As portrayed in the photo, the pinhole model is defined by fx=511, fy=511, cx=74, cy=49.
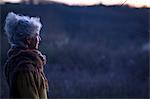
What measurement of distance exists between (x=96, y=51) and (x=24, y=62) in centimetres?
454

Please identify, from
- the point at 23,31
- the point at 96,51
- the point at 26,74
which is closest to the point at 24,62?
the point at 26,74

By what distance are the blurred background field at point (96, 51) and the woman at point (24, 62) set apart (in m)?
3.70

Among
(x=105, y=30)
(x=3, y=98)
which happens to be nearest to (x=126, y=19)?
(x=105, y=30)

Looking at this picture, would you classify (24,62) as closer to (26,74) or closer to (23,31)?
(26,74)

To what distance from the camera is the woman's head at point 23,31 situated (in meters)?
2.82

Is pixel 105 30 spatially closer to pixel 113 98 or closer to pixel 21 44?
pixel 113 98

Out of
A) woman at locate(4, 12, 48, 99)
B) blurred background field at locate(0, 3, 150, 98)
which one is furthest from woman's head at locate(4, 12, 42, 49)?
blurred background field at locate(0, 3, 150, 98)

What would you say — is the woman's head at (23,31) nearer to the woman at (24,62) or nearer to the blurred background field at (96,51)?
the woman at (24,62)

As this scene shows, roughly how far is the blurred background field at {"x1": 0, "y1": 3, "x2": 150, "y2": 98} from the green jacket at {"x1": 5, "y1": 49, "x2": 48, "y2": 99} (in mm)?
3733

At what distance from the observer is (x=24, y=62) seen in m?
2.77

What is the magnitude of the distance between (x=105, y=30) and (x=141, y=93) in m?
1.04

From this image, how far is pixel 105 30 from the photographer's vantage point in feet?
23.8

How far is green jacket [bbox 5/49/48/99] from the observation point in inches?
108

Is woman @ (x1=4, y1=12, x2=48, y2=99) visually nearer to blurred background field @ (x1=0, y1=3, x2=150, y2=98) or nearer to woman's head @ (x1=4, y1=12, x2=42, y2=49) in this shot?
woman's head @ (x1=4, y1=12, x2=42, y2=49)
